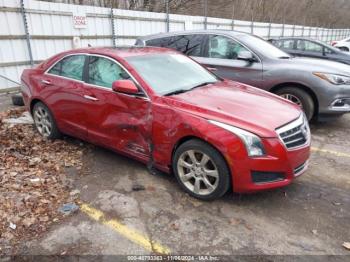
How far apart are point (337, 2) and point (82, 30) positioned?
4351cm

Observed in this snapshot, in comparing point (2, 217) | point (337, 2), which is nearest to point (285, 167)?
point (2, 217)

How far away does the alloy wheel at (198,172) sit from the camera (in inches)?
138

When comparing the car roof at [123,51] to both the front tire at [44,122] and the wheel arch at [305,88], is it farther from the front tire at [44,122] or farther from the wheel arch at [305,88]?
the wheel arch at [305,88]

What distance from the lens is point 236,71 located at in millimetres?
6496

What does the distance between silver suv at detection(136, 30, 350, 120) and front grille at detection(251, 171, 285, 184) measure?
2993 millimetres

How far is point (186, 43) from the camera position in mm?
7090

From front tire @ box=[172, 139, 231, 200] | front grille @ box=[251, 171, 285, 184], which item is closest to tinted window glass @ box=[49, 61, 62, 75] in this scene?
front tire @ box=[172, 139, 231, 200]

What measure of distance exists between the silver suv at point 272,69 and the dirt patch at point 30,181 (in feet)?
10.9

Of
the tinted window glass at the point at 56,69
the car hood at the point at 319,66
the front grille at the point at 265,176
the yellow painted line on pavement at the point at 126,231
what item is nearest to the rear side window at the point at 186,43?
the car hood at the point at 319,66

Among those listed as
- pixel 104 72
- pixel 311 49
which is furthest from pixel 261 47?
pixel 311 49

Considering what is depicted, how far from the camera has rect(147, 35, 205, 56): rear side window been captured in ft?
22.9

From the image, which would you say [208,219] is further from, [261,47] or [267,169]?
[261,47]

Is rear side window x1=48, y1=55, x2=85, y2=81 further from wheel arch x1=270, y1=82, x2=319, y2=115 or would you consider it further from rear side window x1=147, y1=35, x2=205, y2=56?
wheel arch x1=270, y1=82, x2=319, y2=115

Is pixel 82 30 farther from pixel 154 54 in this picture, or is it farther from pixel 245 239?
pixel 245 239
